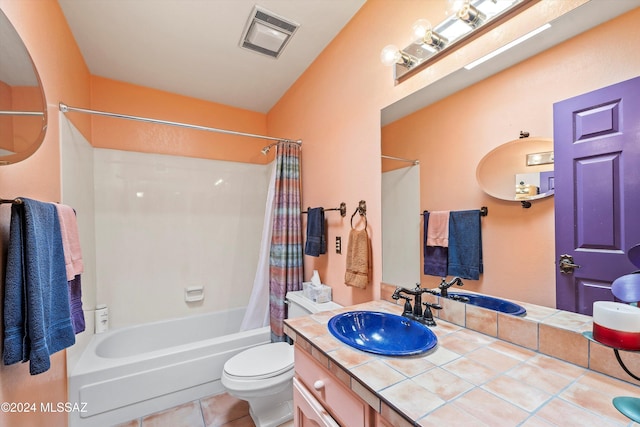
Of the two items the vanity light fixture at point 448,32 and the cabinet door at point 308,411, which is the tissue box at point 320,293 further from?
the vanity light fixture at point 448,32

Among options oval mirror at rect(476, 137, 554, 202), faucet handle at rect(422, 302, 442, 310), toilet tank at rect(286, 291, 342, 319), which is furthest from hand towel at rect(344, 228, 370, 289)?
oval mirror at rect(476, 137, 554, 202)

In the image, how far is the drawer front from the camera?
742 mm

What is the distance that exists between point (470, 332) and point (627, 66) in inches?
37.9

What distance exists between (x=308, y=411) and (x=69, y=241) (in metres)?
1.43

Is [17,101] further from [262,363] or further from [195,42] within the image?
[262,363]

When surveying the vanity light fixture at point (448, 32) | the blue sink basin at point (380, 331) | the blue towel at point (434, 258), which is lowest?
the blue sink basin at point (380, 331)

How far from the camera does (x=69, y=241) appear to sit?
131 centimetres

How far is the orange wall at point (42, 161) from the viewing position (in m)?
0.99

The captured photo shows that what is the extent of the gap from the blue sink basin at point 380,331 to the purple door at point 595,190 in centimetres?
48

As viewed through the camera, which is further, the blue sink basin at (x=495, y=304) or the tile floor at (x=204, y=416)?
the tile floor at (x=204, y=416)

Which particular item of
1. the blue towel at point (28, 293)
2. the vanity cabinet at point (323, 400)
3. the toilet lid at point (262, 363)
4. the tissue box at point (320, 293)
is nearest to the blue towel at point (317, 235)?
the tissue box at point (320, 293)

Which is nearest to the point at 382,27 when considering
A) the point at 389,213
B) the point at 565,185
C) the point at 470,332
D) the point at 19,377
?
the point at 389,213

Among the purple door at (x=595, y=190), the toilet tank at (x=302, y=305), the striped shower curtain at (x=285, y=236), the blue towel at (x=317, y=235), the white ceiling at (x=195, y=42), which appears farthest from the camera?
the striped shower curtain at (x=285, y=236)

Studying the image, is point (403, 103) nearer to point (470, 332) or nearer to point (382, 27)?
point (382, 27)
